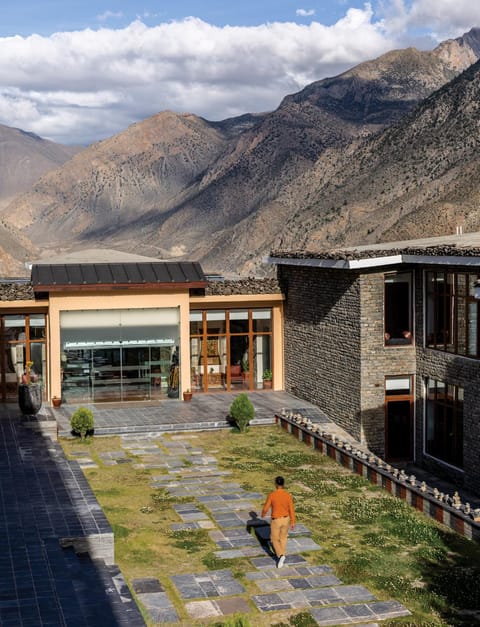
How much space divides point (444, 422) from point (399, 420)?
1804 mm

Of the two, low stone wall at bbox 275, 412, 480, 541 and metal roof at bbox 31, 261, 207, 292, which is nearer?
low stone wall at bbox 275, 412, 480, 541

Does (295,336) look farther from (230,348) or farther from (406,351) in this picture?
(406,351)

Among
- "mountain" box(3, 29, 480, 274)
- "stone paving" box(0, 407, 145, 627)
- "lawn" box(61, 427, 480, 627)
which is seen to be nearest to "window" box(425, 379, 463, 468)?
"lawn" box(61, 427, 480, 627)

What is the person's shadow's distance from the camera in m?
15.4

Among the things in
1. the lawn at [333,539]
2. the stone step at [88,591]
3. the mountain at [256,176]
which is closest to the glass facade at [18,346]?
the lawn at [333,539]

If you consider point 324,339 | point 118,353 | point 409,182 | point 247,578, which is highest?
point 409,182

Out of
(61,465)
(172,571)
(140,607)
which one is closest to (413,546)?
(172,571)

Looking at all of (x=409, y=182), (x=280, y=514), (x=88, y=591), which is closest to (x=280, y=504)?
(x=280, y=514)

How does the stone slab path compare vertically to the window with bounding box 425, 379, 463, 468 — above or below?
below

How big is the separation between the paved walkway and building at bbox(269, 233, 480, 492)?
5.18 meters

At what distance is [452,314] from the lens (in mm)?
22469

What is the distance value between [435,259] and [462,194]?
47.1m

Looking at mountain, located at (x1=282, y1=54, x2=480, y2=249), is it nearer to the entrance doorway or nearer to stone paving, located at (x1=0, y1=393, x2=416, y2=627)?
the entrance doorway

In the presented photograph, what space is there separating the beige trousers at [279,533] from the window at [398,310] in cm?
1071
